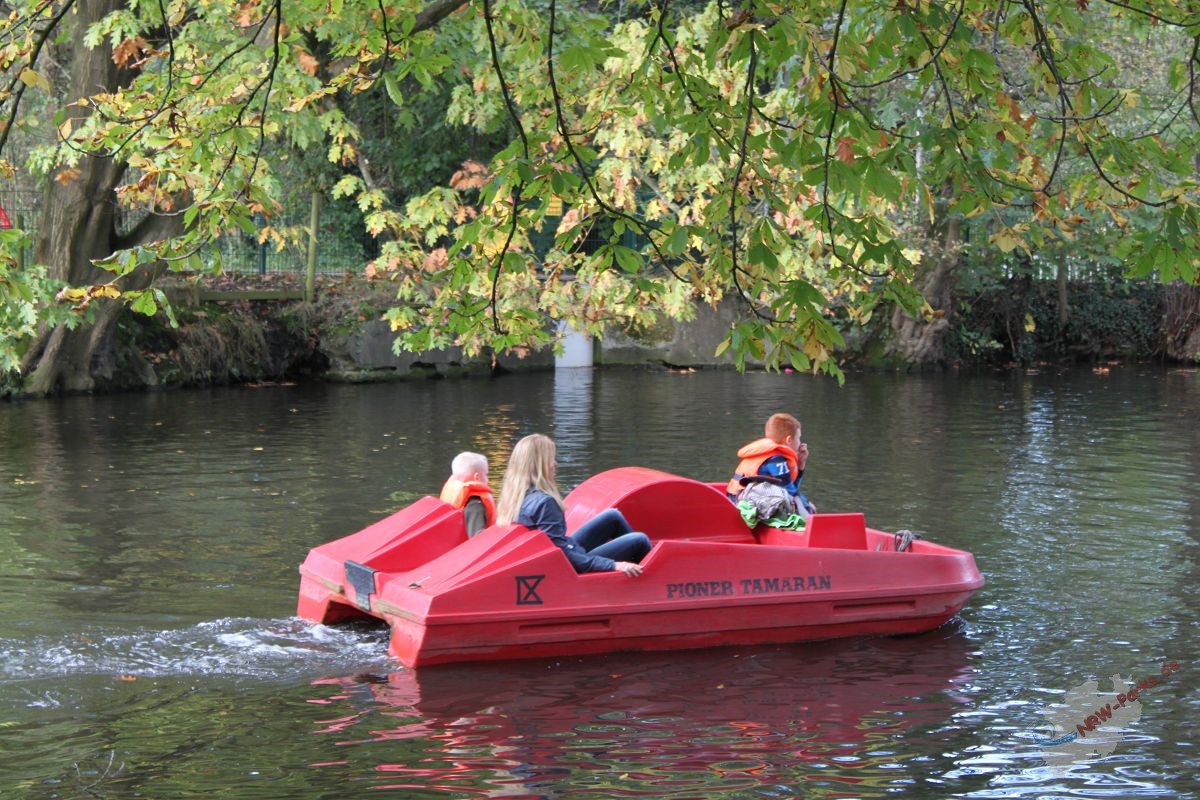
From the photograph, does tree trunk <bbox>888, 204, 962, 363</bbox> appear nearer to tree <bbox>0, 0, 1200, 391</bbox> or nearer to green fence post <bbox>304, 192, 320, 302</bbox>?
green fence post <bbox>304, 192, 320, 302</bbox>

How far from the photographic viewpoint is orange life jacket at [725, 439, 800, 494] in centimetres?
951

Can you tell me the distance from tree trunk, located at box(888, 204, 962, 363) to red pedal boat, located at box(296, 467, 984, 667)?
20.0 metres

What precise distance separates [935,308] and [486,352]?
8.39 m

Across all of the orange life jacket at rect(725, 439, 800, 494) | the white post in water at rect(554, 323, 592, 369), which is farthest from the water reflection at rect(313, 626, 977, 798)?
the white post in water at rect(554, 323, 592, 369)

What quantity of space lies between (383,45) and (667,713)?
3.44 m

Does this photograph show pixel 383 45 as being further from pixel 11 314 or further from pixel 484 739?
pixel 484 739

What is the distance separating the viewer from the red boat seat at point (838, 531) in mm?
9031

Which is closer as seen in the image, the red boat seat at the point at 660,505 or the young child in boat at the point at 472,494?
the young child in boat at the point at 472,494

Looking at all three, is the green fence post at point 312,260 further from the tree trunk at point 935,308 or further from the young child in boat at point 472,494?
the young child in boat at point 472,494

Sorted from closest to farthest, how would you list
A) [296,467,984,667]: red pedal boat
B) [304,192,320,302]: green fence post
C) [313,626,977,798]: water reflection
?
1. [313,626,977,798]: water reflection
2. [296,467,984,667]: red pedal boat
3. [304,192,320,302]: green fence post

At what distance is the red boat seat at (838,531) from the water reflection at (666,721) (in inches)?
26.7

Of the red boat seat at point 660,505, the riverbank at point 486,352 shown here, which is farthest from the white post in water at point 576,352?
the red boat seat at point 660,505

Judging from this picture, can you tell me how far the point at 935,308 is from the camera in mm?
29031

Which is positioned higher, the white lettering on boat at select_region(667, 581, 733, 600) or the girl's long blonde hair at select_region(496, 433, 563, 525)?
the girl's long blonde hair at select_region(496, 433, 563, 525)
